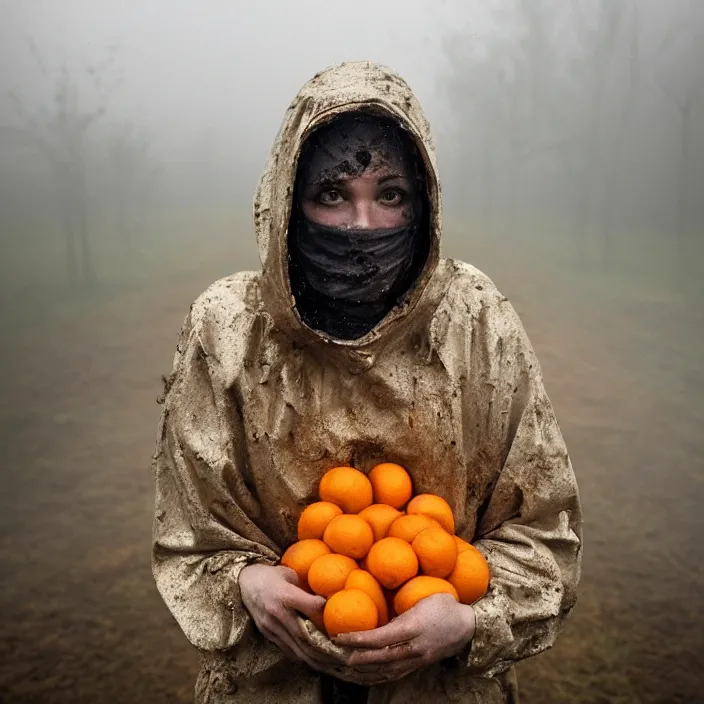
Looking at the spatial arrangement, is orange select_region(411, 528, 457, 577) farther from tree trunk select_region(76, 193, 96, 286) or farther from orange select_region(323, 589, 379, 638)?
tree trunk select_region(76, 193, 96, 286)

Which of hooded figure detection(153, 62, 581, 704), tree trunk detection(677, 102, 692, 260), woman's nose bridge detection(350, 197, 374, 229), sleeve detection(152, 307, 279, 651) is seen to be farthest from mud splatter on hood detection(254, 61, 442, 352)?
tree trunk detection(677, 102, 692, 260)

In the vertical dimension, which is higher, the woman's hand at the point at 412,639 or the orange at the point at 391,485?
the orange at the point at 391,485

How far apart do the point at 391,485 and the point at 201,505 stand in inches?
17.3

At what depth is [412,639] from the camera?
1.56 metres

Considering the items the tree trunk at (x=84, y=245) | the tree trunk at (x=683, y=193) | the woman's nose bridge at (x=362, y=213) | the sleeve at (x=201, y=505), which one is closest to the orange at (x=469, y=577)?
the sleeve at (x=201, y=505)

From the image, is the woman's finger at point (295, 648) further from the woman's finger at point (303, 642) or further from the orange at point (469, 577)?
the orange at point (469, 577)

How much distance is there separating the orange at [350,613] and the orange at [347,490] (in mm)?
247

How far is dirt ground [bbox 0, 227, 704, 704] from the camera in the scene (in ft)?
11.6

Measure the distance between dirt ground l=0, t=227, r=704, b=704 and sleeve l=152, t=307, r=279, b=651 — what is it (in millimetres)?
1824

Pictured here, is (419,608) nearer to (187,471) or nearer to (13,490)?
(187,471)

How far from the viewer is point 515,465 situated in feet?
6.12

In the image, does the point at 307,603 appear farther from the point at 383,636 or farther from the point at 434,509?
the point at 434,509

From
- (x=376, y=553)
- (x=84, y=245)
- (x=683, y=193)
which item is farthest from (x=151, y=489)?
(x=683, y=193)

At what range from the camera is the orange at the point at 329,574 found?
1.60m
